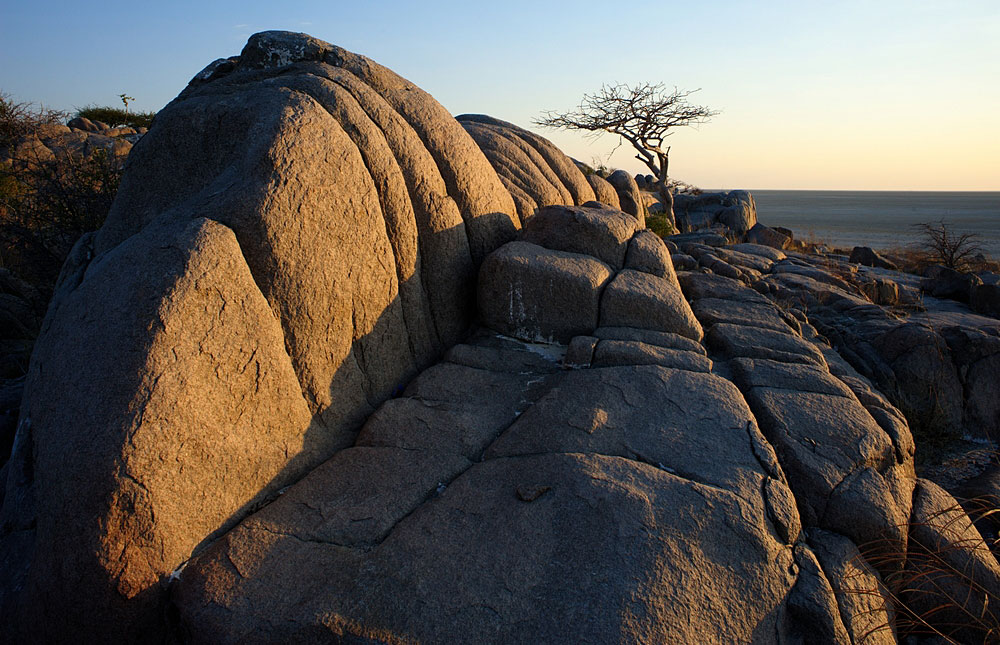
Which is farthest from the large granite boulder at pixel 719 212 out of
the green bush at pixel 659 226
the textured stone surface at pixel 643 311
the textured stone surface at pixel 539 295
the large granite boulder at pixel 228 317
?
the large granite boulder at pixel 228 317

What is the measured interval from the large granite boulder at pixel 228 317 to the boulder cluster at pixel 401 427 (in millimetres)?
18

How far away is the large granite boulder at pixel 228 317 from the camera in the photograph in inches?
111

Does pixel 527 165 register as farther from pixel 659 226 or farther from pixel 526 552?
pixel 526 552

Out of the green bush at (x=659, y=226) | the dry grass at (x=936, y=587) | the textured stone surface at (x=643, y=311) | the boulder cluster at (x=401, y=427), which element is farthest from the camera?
the green bush at (x=659, y=226)

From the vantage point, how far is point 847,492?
3.55 meters

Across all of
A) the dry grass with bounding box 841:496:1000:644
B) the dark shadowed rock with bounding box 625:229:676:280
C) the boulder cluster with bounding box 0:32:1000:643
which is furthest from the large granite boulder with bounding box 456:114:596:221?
the dry grass with bounding box 841:496:1000:644

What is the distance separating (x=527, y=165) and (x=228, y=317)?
533cm

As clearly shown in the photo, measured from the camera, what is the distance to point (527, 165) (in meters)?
7.87

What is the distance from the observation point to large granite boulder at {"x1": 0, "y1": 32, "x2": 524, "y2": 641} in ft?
9.27

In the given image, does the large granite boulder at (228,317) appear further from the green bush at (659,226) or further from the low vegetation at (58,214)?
the green bush at (659,226)

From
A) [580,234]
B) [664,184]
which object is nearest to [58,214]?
[580,234]

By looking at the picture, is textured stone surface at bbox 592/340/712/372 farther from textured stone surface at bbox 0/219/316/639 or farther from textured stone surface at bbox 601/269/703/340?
textured stone surface at bbox 0/219/316/639

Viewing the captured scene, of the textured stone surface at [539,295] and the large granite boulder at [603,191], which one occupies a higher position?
the large granite boulder at [603,191]

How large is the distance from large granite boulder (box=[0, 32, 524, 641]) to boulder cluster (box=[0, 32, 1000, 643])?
18 mm
